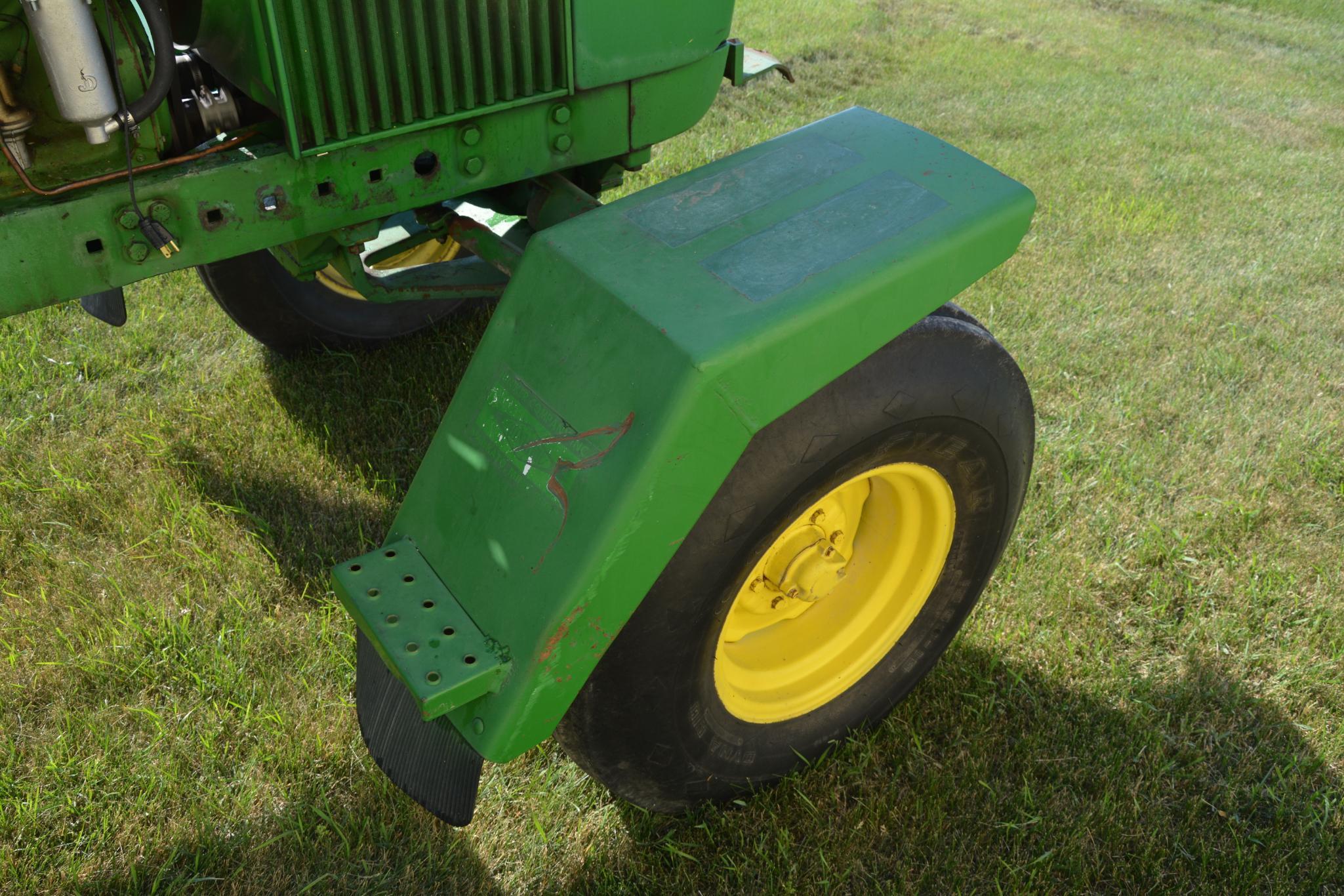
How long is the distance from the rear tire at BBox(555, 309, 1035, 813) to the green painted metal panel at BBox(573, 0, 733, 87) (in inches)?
28.0

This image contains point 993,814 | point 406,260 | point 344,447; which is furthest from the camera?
point 406,260

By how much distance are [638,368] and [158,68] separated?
2.59 feet

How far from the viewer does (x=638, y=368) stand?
139 centimetres

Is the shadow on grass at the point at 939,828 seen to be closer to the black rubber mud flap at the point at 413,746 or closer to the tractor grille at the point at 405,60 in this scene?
the black rubber mud flap at the point at 413,746

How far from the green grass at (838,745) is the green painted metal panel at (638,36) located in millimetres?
1285

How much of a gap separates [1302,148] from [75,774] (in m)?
5.67

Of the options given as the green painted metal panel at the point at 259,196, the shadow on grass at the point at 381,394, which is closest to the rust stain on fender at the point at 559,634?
the green painted metal panel at the point at 259,196

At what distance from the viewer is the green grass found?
189 centimetres

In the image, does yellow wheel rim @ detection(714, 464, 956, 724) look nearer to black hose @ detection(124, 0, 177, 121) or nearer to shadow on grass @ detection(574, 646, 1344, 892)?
shadow on grass @ detection(574, 646, 1344, 892)

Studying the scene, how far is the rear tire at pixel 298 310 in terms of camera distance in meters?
2.81

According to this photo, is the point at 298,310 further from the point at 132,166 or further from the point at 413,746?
the point at 413,746

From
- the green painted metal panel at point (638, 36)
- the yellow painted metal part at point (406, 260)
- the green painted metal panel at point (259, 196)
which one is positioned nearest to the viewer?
the green painted metal panel at point (259, 196)

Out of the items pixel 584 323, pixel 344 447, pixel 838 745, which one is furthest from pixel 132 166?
pixel 838 745

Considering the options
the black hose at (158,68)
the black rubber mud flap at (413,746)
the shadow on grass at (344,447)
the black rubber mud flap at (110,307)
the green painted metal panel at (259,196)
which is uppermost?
the black hose at (158,68)
